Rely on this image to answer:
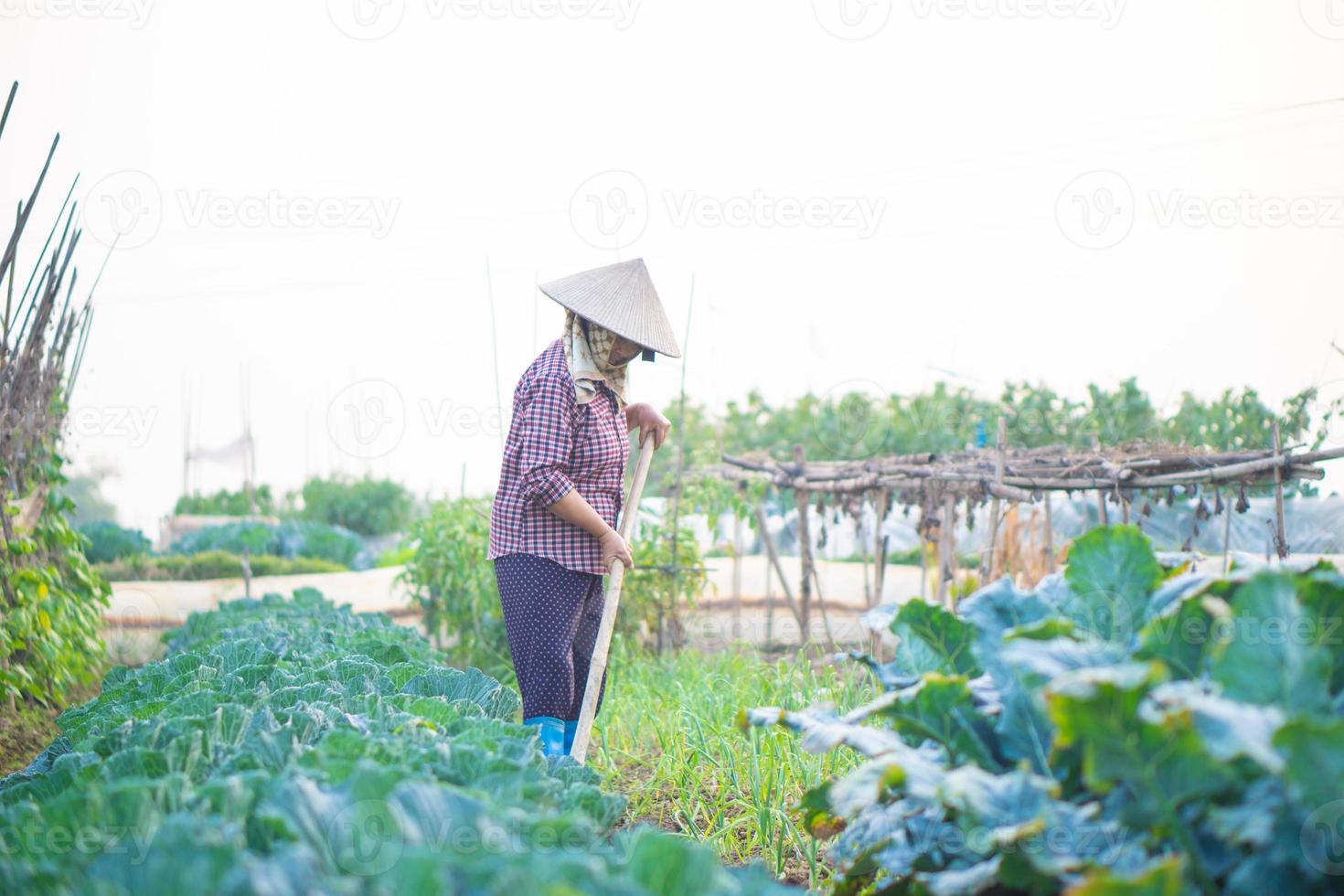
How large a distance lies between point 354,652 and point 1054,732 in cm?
212

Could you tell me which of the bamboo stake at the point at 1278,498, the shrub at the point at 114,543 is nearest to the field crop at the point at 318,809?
the bamboo stake at the point at 1278,498

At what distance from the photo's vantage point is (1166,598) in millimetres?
1475

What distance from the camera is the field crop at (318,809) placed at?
1027 millimetres

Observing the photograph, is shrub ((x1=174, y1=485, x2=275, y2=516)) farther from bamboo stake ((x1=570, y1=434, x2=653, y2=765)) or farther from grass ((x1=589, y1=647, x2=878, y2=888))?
bamboo stake ((x1=570, y1=434, x2=653, y2=765))

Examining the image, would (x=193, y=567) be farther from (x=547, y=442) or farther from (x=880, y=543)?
(x=547, y=442)

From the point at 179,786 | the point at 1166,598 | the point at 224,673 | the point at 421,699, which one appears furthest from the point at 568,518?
the point at 1166,598

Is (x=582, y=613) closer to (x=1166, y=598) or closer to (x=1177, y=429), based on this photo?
(x=1166, y=598)

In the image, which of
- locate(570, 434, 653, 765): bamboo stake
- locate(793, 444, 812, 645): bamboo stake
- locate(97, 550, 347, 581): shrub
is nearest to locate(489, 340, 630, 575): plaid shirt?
locate(570, 434, 653, 765): bamboo stake

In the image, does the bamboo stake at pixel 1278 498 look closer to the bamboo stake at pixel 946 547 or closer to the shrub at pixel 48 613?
the bamboo stake at pixel 946 547

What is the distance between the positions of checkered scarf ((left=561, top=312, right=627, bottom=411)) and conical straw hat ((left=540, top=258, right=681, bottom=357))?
5cm

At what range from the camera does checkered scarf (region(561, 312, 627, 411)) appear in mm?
2637

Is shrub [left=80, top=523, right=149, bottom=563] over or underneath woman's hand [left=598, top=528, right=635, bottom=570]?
underneath

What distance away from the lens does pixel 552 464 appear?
2.52m

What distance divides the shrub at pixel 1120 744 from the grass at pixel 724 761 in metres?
0.64
